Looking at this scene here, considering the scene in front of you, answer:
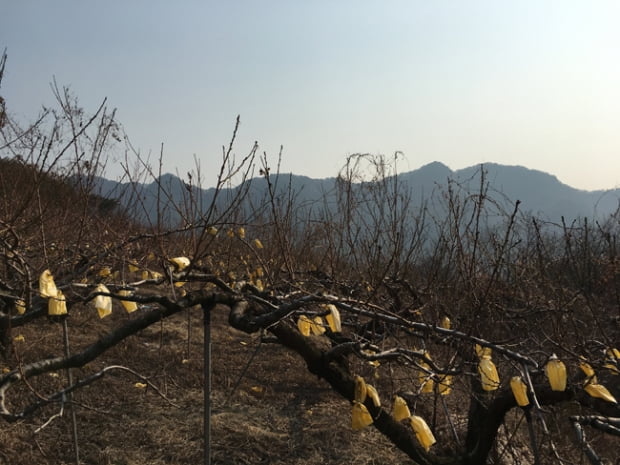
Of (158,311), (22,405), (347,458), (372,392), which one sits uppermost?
(158,311)

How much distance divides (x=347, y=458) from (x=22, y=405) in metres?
2.68

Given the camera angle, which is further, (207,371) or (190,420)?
(190,420)

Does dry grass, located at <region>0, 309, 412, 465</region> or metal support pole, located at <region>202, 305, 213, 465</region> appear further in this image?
dry grass, located at <region>0, 309, 412, 465</region>

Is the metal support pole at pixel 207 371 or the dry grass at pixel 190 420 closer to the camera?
the metal support pole at pixel 207 371

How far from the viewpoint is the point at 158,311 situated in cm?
220

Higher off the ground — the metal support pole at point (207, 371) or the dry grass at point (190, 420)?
the metal support pole at point (207, 371)

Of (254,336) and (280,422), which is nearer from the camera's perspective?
(280,422)

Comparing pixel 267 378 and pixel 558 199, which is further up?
pixel 558 199

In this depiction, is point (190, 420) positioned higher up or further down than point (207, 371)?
further down

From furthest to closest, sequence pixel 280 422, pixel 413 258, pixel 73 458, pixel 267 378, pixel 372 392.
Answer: pixel 267 378 → pixel 413 258 → pixel 280 422 → pixel 73 458 → pixel 372 392

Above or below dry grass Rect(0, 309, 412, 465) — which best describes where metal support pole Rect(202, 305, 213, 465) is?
above

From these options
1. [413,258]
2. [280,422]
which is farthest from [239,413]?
[413,258]

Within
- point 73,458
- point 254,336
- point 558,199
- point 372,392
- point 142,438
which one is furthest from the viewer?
point 558,199

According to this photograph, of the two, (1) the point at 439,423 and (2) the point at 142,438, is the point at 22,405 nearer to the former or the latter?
(2) the point at 142,438
